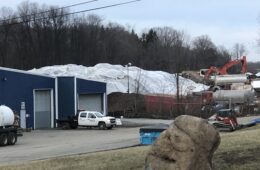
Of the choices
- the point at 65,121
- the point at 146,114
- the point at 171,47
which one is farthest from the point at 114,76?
the point at 171,47

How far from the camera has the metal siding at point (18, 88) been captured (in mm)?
50500

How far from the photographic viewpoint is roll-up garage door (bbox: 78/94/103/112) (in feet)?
203

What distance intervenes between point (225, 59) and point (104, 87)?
129m

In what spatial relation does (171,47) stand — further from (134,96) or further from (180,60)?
(134,96)

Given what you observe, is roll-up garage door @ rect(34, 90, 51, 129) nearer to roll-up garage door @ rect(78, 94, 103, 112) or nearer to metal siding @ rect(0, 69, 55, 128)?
metal siding @ rect(0, 69, 55, 128)

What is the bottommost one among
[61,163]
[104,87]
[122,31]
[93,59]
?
[61,163]

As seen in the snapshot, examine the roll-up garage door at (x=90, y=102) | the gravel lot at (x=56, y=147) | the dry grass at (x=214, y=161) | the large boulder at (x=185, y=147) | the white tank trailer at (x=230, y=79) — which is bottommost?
the gravel lot at (x=56, y=147)

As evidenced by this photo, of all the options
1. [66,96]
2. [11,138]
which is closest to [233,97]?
[66,96]

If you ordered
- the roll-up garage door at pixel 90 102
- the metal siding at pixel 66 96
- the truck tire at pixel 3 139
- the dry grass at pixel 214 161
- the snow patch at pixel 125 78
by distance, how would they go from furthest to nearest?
the snow patch at pixel 125 78, the roll-up garage door at pixel 90 102, the metal siding at pixel 66 96, the truck tire at pixel 3 139, the dry grass at pixel 214 161

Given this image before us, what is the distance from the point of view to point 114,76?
266 feet

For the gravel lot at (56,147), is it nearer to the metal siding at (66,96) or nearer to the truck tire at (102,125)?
the truck tire at (102,125)

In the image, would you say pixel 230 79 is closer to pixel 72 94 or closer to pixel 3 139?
pixel 72 94

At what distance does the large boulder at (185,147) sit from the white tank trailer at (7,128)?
27.7m

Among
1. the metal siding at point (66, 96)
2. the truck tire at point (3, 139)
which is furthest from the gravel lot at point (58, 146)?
the metal siding at point (66, 96)
